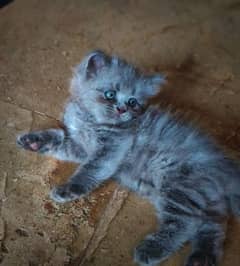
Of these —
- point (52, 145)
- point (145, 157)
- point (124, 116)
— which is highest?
point (124, 116)

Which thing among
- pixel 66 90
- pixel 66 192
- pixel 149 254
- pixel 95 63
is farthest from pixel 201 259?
pixel 66 90

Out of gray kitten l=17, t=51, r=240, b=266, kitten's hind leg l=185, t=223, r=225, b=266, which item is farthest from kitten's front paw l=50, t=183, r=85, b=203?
kitten's hind leg l=185, t=223, r=225, b=266

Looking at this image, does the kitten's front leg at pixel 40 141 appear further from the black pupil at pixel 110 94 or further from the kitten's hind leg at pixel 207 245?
the kitten's hind leg at pixel 207 245

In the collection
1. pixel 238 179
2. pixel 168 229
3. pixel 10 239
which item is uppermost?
pixel 238 179

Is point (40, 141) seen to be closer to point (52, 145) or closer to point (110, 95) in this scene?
point (52, 145)

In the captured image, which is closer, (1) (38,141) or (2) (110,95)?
(2) (110,95)

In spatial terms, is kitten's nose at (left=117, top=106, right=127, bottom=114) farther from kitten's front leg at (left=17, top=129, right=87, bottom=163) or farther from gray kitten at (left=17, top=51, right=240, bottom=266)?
kitten's front leg at (left=17, top=129, right=87, bottom=163)

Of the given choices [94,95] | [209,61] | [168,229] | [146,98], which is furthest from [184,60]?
[168,229]

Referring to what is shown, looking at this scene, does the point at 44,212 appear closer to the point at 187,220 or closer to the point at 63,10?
the point at 187,220
